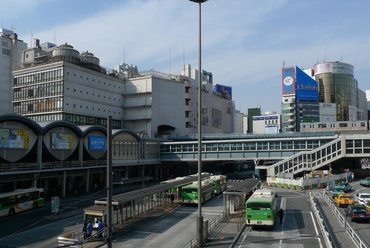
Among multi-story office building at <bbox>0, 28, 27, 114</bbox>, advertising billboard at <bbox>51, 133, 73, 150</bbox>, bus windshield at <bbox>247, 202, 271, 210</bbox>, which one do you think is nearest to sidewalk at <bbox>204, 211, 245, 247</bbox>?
bus windshield at <bbox>247, 202, 271, 210</bbox>

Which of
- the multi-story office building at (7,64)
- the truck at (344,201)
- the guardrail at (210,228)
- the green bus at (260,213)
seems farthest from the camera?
the multi-story office building at (7,64)

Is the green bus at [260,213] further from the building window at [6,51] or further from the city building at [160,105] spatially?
the building window at [6,51]

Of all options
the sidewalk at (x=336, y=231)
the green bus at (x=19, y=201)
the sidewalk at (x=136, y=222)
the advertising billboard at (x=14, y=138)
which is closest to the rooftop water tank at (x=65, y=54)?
the advertising billboard at (x=14, y=138)

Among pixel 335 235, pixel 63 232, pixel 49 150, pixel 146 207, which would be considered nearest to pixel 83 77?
pixel 49 150

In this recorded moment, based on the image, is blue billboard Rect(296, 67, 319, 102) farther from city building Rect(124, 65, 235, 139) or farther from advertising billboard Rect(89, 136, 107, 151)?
advertising billboard Rect(89, 136, 107, 151)

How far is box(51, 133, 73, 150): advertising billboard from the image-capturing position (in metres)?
53.7

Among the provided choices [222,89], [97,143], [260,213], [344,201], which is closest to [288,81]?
[222,89]

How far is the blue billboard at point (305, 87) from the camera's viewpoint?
180250mm

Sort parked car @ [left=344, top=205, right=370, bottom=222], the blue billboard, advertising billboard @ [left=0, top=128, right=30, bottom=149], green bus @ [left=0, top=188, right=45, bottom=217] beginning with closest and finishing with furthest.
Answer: parked car @ [left=344, top=205, right=370, bottom=222]
green bus @ [left=0, top=188, right=45, bottom=217]
advertising billboard @ [left=0, top=128, right=30, bottom=149]
the blue billboard

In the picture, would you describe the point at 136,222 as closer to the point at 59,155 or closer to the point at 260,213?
the point at 260,213

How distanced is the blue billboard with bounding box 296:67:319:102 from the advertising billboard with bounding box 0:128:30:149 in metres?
155

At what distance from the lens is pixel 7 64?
102 metres

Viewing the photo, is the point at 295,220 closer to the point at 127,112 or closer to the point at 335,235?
the point at 335,235

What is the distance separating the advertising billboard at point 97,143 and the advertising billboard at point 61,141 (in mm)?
4723
